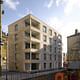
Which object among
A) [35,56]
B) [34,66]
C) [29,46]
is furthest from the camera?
[35,56]

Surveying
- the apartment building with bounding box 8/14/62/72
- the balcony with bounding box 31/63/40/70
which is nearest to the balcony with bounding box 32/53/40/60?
the apartment building with bounding box 8/14/62/72

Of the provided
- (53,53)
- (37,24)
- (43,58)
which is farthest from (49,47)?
(37,24)

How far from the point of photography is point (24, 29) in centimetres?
2742

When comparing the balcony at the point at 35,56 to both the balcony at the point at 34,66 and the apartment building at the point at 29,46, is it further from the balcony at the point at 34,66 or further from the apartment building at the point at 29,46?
the balcony at the point at 34,66

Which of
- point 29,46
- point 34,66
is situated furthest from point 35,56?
point 29,46

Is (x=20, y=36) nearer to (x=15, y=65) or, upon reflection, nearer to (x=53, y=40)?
(x=15, y=65)

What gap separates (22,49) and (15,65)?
20.8 ft

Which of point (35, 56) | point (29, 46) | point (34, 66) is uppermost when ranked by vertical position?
point (29, 46)

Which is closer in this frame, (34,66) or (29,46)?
(29,46)

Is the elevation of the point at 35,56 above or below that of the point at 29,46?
below

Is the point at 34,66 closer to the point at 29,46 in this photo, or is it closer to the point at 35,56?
the point at 35,56

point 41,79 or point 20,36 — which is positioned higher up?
point 20,36

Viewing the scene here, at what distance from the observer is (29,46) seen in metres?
28.6

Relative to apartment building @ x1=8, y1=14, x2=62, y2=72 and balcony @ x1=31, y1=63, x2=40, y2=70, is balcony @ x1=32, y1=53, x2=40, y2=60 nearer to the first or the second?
apartment building @ x1=8, y1=14, x2=62, y2=72
